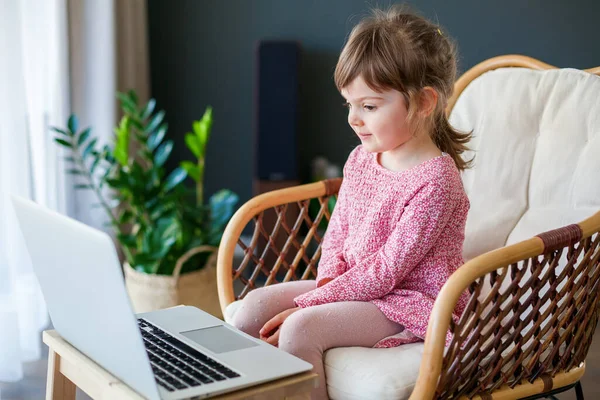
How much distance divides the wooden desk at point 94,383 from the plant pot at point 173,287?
4.17 feet

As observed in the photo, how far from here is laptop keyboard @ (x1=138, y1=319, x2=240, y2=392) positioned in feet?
3.90

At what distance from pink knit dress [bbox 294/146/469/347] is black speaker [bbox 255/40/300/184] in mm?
1707

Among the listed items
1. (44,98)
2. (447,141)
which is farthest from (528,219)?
(44,98)

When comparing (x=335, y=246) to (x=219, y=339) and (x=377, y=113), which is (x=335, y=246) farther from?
(x=219, y=339)

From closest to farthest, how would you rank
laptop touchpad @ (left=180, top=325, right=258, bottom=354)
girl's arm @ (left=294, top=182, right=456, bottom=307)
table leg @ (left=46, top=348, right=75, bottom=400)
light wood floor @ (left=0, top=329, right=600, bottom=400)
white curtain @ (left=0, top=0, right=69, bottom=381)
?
1. laptop touchpad @ (left=180, top=325, right=258, bottom=354)
2. table leg @ (left=46, top=348, right=75, bottom=400)
3. girl's arm @ (left=294, top=182, right=456, bottom=307)
4. light wood floor @ (left=0, top=329, right=600, bottom=400)
5. white curtain @ (left=0, top=0, right=69, bottom=381)

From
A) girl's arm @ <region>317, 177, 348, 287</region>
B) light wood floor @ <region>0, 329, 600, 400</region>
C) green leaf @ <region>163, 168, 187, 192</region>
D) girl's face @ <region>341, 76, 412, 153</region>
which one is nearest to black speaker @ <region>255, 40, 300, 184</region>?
green leaf @ <region>163, 168, 187, 192</region>

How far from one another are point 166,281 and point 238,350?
1523 millimetres

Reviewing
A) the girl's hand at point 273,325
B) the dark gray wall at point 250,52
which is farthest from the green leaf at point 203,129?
the girl's hand at point 273,325

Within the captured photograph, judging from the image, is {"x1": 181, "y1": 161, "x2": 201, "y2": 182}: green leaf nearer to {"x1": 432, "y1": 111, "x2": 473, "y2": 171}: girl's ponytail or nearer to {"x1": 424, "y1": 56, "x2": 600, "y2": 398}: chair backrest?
{"x1": 424, "y1": 56, "x2": 600, "y2": 398}: chair backrest

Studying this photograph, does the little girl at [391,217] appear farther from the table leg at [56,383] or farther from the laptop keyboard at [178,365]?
the table leg at [56,383]

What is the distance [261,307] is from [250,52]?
2212 mm

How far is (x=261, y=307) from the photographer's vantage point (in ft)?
5.36

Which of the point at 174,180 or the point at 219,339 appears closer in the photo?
the point at 219,339

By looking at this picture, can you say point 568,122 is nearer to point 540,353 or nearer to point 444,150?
point 444,150
